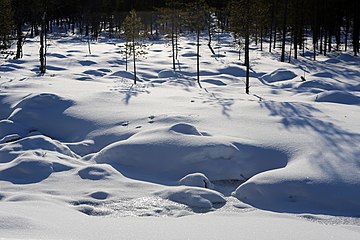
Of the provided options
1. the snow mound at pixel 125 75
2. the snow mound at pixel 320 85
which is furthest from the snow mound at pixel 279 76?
the snow mound at pixel 125 75

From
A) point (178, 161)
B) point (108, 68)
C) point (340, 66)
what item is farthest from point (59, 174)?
point (340, 66)

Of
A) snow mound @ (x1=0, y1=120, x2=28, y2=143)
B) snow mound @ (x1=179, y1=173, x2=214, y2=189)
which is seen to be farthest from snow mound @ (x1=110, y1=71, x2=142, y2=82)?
snow mound @ (x1=179, y1=173, x2=214, y2=189)

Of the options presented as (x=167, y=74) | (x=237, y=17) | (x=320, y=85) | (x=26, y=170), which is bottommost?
(x=26, y=170)

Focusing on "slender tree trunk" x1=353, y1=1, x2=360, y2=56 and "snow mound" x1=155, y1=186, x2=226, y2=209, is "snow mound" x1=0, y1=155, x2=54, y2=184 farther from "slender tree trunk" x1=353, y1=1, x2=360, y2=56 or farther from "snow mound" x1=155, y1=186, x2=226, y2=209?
"slender tree trunk" x1=353, y1=1, x2=360, y2=56

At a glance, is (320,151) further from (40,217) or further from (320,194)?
(40,217)

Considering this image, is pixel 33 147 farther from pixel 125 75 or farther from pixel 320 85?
pixel 320 85

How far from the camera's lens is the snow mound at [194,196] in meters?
6.52

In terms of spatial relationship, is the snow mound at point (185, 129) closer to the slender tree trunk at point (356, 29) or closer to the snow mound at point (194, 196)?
the snow mound at point (194, 196)

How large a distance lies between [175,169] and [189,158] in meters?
0.38

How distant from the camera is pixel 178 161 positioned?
8.19 metres

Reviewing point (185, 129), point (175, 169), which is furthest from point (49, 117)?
point (175, 169)

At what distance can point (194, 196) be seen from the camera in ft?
21.7

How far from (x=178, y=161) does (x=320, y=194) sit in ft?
9.43

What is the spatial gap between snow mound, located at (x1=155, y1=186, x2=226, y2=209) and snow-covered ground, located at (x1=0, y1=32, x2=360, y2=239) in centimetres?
2
